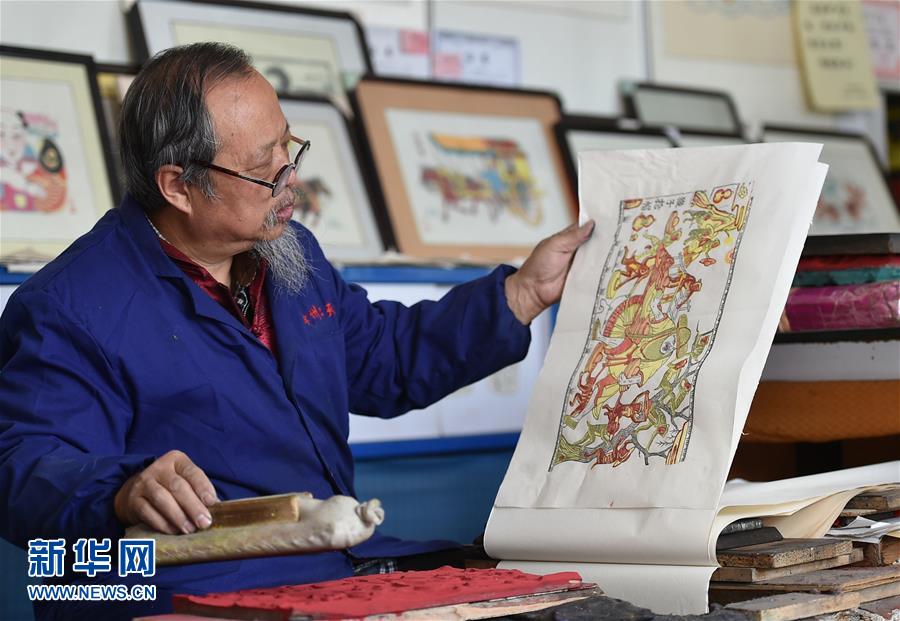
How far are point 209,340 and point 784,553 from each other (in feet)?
2.45

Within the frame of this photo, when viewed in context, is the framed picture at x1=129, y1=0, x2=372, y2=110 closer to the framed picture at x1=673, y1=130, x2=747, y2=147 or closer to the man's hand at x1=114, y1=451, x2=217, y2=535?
the framed picture at x1=673, y1=130, x2=747, y2=147

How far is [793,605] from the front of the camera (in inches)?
47.7

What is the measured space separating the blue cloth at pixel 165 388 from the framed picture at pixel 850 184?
82.8 inches

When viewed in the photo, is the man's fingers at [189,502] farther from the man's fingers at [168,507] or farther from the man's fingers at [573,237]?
the man's fingers at [573,237]

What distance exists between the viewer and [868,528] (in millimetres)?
1479

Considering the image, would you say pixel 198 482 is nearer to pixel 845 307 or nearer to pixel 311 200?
pixel 845 307

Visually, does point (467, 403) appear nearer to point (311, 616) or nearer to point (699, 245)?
point (699, 245)

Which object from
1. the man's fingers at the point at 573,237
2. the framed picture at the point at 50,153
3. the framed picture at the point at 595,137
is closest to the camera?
the man's fingers at the point at 573,237

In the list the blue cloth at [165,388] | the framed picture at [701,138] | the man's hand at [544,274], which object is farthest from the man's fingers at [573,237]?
the framed picture at [701,138]

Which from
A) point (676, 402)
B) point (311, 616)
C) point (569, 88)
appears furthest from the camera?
point (569, 88)

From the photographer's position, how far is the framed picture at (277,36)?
9.11 ft

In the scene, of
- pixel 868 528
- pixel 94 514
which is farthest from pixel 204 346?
pixel 868 528

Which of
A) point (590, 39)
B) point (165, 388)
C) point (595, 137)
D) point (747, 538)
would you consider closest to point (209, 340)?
point (165, 388)

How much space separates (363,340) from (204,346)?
13.7 inches
